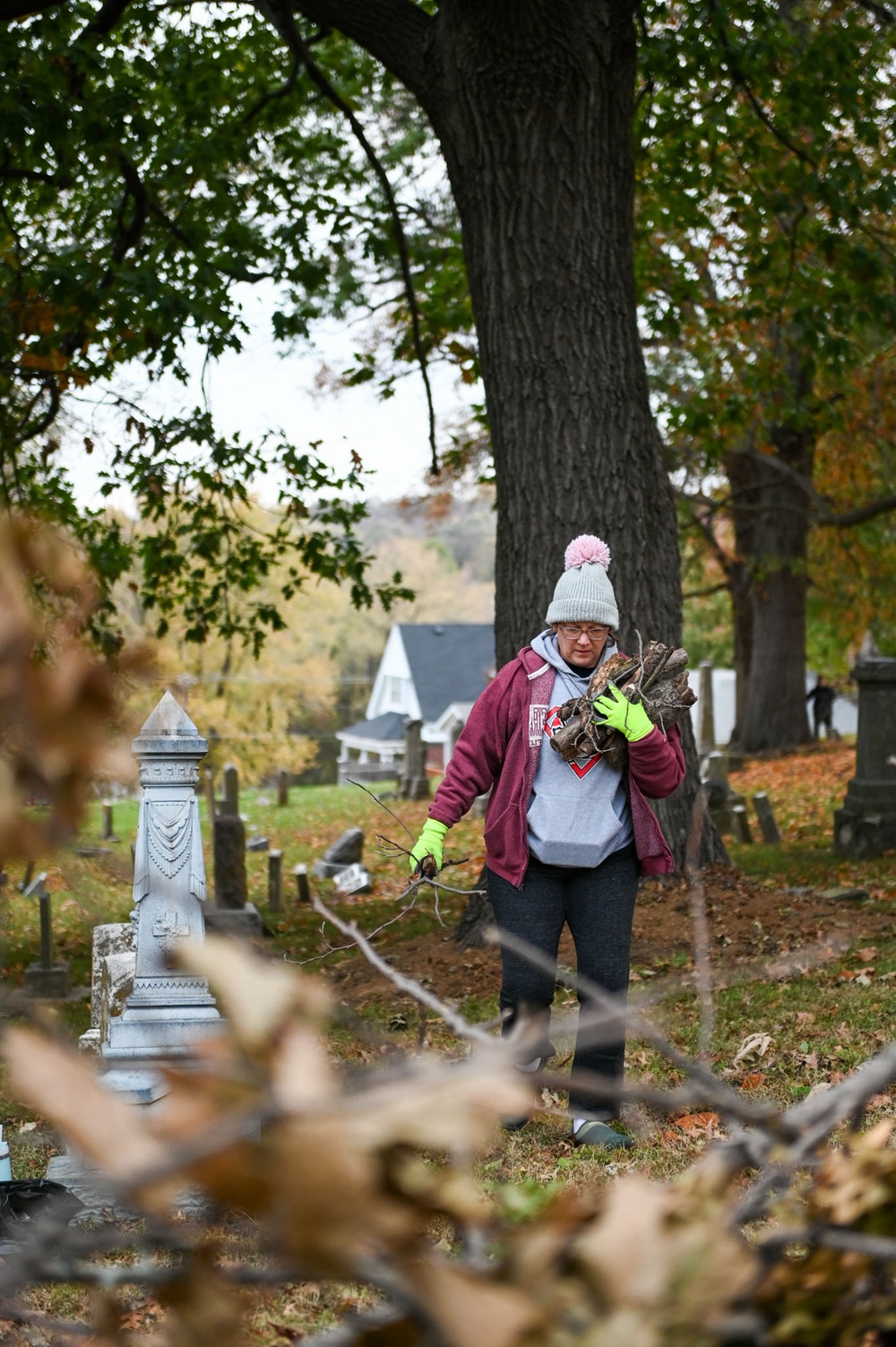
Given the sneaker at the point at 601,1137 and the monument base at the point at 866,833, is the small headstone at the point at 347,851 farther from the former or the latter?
the sneaker at the point at 601,1137

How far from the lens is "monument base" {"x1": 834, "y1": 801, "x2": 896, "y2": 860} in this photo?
Answer: 12641mm

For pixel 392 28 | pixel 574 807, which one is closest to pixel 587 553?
pixel 574 807

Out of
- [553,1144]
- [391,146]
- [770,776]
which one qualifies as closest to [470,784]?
[553,1144]

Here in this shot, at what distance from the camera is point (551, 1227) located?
3.59ft

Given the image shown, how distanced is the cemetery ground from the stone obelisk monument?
1.37ft

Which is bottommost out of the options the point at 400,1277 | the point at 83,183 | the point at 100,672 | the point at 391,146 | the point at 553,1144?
the point at 553,1144

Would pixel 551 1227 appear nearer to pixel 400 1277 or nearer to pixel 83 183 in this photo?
pixel 400 1277

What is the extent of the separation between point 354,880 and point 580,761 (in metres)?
9.84

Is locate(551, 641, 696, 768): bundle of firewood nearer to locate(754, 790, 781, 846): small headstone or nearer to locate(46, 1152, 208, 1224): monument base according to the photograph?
locate(46, 1152, 208, 1224): monument base

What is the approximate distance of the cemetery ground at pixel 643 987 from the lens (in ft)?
8.16

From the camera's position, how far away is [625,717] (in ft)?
15.3

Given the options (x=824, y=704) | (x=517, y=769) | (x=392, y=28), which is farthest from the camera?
(x=824, y=704)

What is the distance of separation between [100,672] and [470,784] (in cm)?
401

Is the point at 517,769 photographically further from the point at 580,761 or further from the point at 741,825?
the point at 741,825
